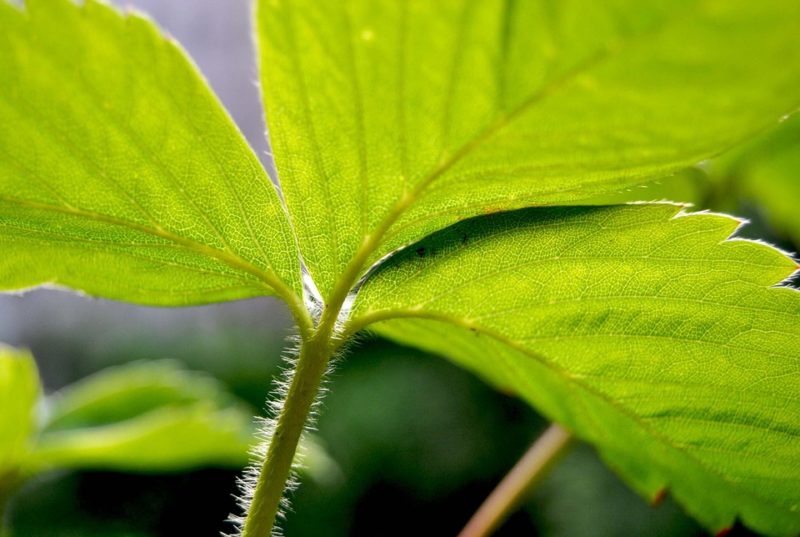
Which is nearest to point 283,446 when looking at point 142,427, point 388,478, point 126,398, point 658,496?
point 658,496

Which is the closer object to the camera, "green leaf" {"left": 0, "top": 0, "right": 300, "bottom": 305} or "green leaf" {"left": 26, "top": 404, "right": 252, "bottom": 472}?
"green leaf" {"left": 0, "top": 0, "right": 300, "bottom": 305}

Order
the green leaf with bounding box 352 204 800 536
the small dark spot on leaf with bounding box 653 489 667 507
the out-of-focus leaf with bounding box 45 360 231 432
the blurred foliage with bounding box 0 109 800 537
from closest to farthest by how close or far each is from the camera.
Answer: the green leaf with bounding box 352 204 800 536, the small dark spot on leaf with bounding box 653 489 667 507, the out-of-focus leaf with bounding box 45 360 231 432, the blurred foliage with bounding box 0 109 800 537

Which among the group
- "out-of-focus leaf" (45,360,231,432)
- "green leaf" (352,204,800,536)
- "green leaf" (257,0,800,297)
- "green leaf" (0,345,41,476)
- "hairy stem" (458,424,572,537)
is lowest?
"out-of-focus leaf" (45,360,231,432)

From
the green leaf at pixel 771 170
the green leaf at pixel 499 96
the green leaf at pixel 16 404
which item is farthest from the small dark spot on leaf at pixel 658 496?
the green leaf at pixel 16 404

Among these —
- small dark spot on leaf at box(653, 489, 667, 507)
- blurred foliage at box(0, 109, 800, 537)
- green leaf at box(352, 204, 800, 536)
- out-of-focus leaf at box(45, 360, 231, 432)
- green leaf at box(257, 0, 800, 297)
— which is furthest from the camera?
blurred foliage at box(0, 109, 800, 537)

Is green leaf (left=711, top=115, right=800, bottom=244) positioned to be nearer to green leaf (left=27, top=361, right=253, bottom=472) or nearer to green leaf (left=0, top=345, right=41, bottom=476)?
green leaf (left=27, top=361, right=253, bottom=472)

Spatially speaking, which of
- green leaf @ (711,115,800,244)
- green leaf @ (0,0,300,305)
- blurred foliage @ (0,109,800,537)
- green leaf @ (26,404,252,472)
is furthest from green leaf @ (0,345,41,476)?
green leaf @ (711,115,800,244)

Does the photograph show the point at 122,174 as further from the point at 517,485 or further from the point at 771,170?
the point at 771,170
